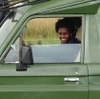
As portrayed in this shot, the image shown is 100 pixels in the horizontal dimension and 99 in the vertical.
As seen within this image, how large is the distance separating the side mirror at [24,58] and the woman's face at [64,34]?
52 centimetres

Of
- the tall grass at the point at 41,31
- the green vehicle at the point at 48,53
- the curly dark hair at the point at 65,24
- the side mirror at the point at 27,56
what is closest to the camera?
Answer: the side mirror at the point at 27,56

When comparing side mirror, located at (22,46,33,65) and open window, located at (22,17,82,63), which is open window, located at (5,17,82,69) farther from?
side mirror, located at (22,46,33,65)

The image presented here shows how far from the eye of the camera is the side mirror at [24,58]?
19.4 feet

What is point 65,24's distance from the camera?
638 cm

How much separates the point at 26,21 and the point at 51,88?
82cm

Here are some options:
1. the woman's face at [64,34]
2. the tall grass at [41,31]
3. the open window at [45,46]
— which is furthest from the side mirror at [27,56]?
the woman's face at [64,34]

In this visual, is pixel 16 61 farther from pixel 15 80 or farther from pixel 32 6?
pixel 32 6

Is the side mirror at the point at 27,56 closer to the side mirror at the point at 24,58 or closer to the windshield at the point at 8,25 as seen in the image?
the side mirror at the point at 24,58

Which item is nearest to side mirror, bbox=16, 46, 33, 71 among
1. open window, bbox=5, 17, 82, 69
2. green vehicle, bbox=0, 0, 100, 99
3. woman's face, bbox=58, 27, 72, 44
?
green vehicle, bbox=0, 0, 100, 99

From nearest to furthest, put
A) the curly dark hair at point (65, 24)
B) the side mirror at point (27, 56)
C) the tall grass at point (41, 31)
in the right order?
the side mirror at point (27, 56) → the tall grass at point (41, 31) → the curly dark hair at point (65, 24)

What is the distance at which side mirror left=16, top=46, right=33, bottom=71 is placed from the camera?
5.91 metres

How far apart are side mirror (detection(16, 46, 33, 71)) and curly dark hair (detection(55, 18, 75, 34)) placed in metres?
0.55

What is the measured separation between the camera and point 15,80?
6.05 meters

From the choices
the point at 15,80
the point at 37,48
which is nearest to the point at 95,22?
the point at 37,48
